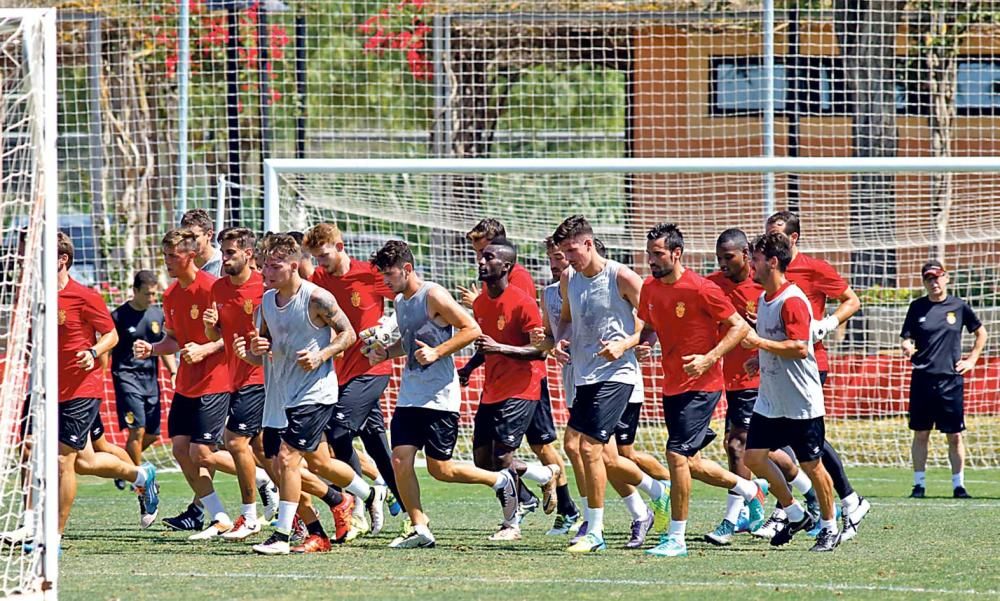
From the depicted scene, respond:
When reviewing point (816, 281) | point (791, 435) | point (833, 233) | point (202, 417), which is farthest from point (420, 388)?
point (833, 233)

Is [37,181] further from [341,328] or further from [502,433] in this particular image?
[502,433]

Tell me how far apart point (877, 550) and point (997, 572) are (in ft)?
3.98

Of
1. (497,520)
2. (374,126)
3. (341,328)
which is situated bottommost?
(497,520)

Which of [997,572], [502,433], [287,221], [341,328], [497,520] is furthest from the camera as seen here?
[287,221]

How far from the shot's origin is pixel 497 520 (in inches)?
470

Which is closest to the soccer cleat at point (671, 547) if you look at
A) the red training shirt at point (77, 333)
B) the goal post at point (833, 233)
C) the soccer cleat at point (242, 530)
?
the soccer cleat at point (242, 530)

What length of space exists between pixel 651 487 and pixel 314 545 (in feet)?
7.68

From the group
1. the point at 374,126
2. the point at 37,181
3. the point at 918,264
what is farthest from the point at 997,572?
the point at 374,126

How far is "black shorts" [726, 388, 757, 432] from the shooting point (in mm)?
11023

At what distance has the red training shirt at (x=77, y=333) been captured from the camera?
32.8 ft

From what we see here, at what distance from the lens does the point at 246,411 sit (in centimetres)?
1070

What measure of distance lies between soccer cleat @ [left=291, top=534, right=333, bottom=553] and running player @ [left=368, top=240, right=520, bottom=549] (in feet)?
1.66

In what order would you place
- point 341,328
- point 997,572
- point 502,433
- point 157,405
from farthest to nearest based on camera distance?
point 157,405, point 502,433, point 341,328, point 997,572

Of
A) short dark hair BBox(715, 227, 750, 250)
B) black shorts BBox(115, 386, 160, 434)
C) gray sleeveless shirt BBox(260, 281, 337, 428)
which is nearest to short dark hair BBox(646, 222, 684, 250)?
short dark hair BBox(715, 227, 750, 250)
